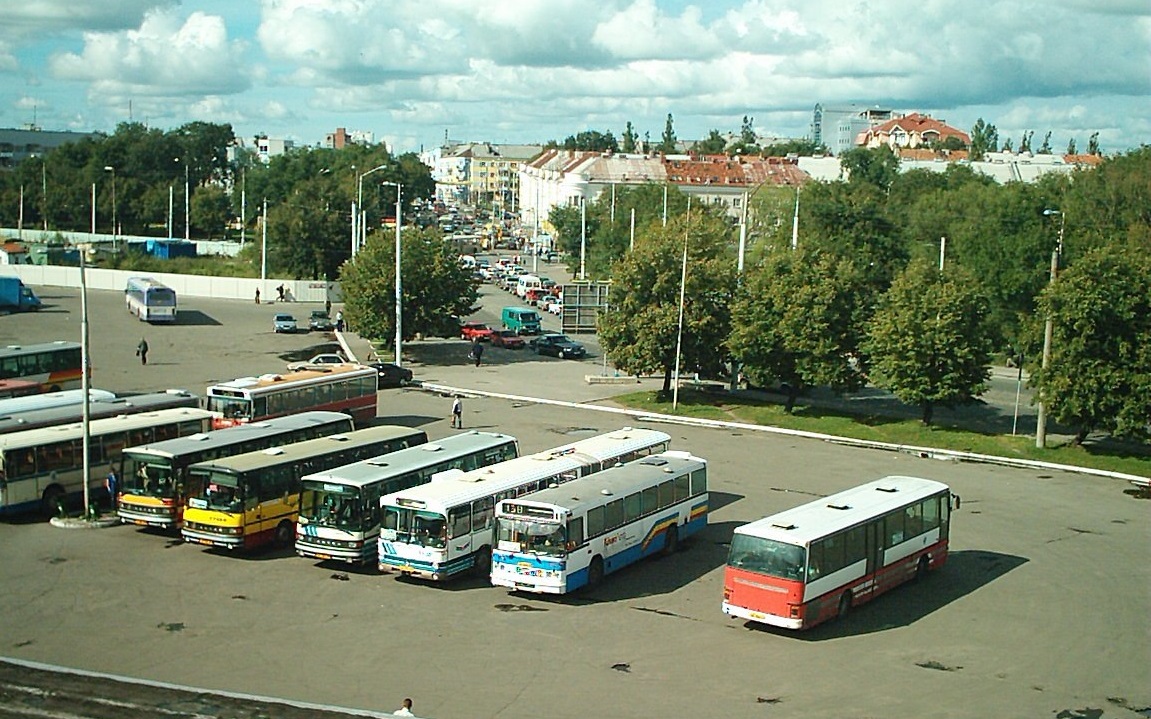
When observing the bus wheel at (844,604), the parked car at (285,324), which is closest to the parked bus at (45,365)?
the parked car at (285,324)

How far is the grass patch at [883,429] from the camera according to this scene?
37.7 meters

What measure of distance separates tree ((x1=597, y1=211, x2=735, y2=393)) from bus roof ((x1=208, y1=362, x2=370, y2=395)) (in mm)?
10855

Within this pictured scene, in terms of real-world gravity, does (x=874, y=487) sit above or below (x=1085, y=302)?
below

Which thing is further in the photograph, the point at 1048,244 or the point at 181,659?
the point at 1048,244

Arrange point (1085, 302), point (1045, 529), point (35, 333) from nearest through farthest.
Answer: point (1045, 529), point (1085, 302), point (35, 333)

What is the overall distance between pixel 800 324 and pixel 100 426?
2467 cm

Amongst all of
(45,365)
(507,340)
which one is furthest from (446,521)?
(507,340)

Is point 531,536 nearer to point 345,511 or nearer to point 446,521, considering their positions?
point 446,521

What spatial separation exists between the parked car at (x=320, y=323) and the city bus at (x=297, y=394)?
28.0 meters

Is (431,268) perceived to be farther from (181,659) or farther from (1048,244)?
(181,659)

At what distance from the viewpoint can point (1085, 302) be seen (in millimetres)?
37531

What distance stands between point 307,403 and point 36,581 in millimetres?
15356

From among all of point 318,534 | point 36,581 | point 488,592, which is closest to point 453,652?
point 488,592

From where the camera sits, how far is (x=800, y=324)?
4281cm
